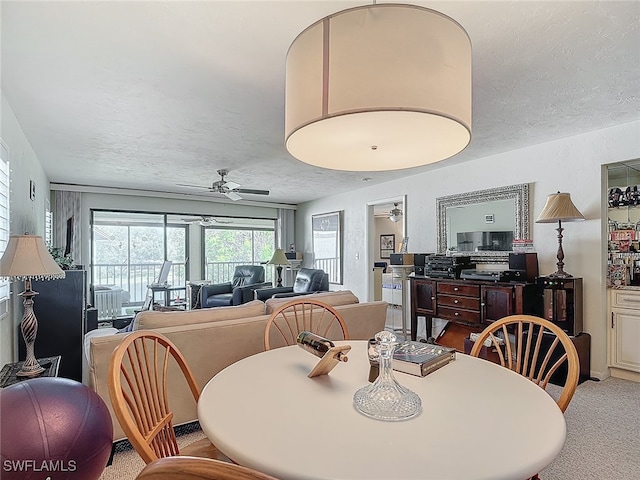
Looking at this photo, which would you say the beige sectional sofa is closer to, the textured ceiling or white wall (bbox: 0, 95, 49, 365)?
white wall (bbox: 0, 95, 49, 365)

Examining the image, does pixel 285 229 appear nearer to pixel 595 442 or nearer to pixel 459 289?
pixel 459 289

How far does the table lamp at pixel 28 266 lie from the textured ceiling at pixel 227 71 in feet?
3.53

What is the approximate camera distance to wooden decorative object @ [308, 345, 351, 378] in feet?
4.38

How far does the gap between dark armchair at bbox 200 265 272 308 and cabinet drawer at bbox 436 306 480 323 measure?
3010 millimetres

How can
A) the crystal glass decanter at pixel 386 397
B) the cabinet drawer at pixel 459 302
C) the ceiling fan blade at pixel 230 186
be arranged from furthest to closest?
the ceiling fan blade at pixel 230 186, the cabinet drawer at pixel 459 302, the crystal glass decanter at pixel 386 397

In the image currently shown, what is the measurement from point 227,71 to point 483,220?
133 inches

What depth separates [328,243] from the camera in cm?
730

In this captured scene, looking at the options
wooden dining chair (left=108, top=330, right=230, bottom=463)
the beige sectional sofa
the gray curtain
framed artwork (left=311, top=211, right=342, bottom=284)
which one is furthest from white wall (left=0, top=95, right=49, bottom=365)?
the gray curtain

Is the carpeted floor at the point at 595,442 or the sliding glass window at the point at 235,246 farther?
the sliding glass window at the point at 235,246

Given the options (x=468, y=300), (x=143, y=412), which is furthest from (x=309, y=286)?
Answer: (x=143, y=412)

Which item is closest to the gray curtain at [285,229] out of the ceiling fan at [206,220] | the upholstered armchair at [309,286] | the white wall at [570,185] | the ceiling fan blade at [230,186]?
the ceiling fan at [206,220]

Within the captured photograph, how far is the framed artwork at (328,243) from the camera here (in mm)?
6914

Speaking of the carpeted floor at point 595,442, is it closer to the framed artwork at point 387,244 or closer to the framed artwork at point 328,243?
the framed artwork at point 328,243

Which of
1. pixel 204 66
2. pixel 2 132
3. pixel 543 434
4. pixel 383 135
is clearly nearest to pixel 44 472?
pixel 543 434
